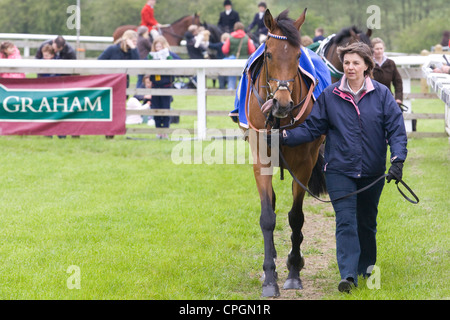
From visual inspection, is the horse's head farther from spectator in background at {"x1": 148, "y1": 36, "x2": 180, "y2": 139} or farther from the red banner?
spectator in background at {"x1": 148, "y1": 36, "x2": 180, "y2": 139}

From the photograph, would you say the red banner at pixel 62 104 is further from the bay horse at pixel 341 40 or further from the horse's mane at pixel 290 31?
the horse's mane at pixel 290 31

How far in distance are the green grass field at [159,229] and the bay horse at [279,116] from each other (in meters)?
0.33

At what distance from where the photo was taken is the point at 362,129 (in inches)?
207

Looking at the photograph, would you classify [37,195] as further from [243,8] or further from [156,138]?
[243,8]

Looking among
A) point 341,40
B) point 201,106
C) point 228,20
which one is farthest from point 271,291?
point 228,20

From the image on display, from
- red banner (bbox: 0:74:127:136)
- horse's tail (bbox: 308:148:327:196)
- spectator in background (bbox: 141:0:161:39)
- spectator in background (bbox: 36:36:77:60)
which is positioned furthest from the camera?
spectator in background (bbox: 141:0:161:39)

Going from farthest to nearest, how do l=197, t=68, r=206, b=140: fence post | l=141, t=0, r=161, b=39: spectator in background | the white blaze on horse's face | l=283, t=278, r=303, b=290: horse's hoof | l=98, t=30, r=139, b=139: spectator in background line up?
l=141, t=0, r=161, b=39: spectator in background
l=98, t=30, r=139, b=139: spectator in background
l=197, t=68, r=206, b=140: fence post
l=283, t=278, r=303, b=290: horse's hoof
the white blaze on horse's face

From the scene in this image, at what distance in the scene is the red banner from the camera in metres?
12.7

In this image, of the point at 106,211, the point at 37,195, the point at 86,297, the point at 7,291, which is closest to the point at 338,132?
the point at 86,297

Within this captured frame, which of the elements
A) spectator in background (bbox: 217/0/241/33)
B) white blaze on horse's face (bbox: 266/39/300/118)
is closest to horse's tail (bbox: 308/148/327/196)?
white blaze on horse's face (bbox: 266/39/300/118)

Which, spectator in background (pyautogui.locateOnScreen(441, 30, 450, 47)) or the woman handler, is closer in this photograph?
the woman handler

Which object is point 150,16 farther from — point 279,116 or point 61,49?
point 279,116

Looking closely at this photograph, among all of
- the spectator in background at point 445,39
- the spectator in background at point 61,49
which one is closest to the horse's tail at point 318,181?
the spectator in background at point 61,49

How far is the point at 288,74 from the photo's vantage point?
526 cm
